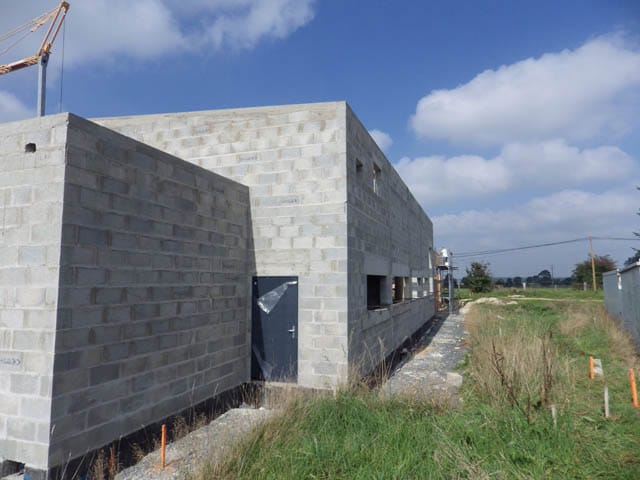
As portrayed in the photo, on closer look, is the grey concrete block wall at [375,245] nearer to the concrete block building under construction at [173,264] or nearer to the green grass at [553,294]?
the concrete block building under construction at [173,264]

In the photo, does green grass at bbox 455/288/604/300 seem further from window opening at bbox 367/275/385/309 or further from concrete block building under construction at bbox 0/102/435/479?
concrete block building under construction at bbox 0/102/435/479

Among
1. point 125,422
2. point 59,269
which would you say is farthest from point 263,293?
point 59,269

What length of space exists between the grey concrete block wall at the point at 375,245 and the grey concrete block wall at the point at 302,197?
0.26 m

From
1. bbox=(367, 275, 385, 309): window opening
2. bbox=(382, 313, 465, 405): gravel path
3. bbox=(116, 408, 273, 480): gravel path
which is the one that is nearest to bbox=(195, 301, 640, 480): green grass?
bbox=(116, 408, 273, 480): gravel path

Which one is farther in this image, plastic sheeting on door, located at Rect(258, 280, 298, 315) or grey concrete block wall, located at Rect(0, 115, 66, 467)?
plastic sheeting on door, located at Rect(258, 280, 298, 315)

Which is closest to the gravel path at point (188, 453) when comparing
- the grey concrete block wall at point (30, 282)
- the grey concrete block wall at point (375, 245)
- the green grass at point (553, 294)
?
the grey concrete block wall at point (30, 282)

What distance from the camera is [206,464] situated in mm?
3604

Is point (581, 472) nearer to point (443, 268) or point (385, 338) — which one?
point (385, 338)

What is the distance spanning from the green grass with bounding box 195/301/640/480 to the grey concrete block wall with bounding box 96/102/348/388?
52.2 inches

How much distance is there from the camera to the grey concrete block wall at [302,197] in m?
6.73

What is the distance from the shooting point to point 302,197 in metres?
7.03

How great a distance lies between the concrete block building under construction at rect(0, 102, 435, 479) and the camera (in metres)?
3.92

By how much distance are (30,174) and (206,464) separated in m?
3.32

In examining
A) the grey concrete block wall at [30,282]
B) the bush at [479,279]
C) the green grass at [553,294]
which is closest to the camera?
the grey concrete block wall at [30,282]
